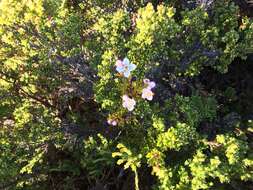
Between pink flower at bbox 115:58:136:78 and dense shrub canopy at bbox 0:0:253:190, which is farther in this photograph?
dense shrub canopy at bbox 0:0:253:190

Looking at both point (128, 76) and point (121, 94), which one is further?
point (121, 94)

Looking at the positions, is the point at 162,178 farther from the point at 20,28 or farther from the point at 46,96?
the point at 20,28

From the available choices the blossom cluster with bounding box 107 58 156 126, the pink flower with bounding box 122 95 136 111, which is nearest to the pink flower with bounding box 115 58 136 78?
the blossom cluster with bounding box 107 58 156 126

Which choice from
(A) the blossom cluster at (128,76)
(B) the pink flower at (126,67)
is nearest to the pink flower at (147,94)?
(A) the blossom cluster at (128,76)

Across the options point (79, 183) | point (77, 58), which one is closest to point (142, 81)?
point (77, 58)

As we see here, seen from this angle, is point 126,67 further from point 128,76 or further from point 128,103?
point 128,103

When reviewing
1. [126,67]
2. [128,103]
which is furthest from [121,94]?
[126,67]

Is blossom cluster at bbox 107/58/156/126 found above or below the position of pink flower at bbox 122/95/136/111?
above

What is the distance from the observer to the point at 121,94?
10.4 feet

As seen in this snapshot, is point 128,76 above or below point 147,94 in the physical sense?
above

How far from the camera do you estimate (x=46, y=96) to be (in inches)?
153

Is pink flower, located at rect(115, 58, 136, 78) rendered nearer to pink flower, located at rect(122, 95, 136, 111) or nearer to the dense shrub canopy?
the dense shrub canopy

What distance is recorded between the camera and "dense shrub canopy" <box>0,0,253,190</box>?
3182 millimetres

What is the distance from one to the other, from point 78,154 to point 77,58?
0.81 meters
